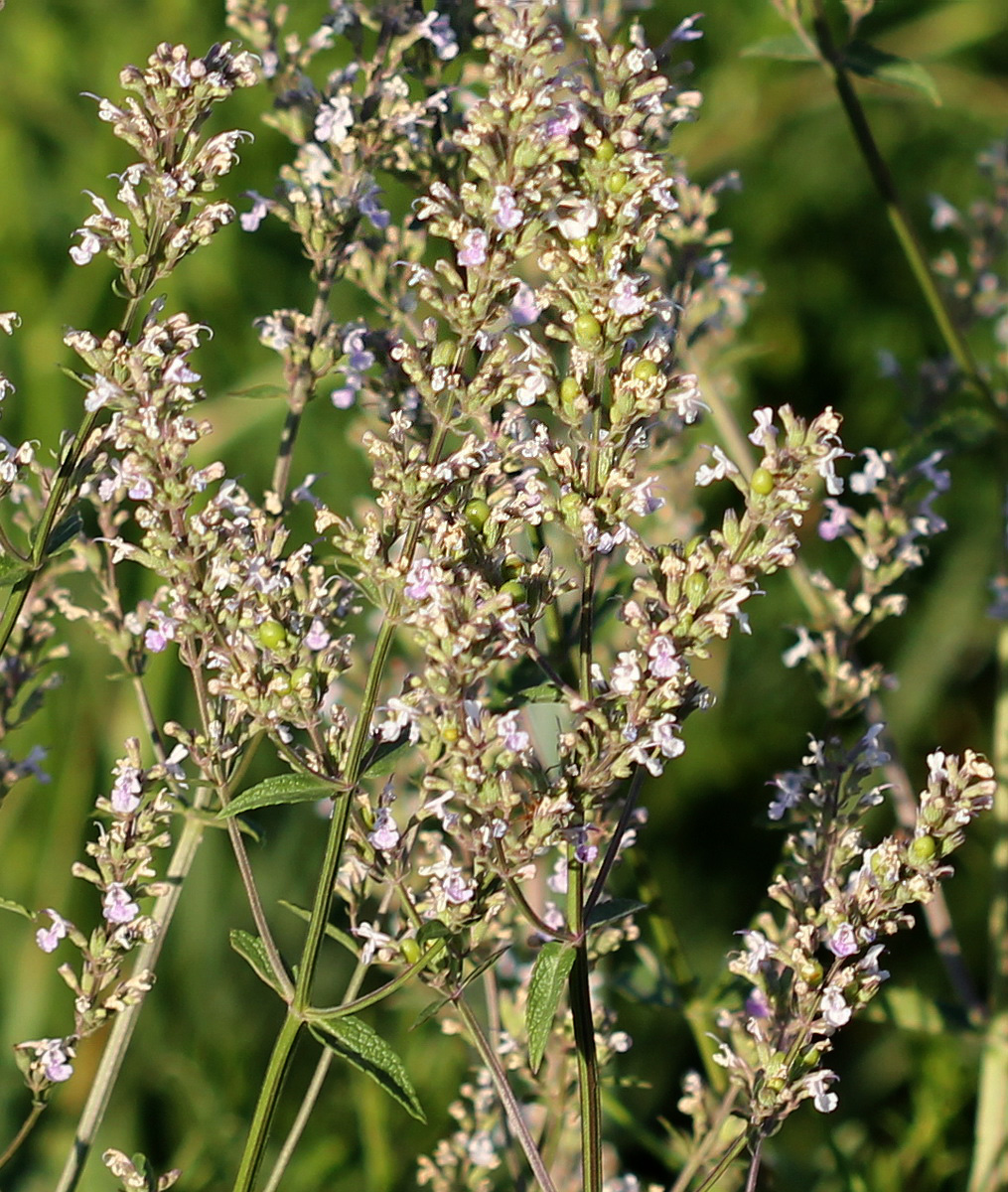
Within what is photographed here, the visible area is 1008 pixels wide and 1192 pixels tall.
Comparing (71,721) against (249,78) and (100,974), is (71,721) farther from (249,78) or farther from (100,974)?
(249,78)

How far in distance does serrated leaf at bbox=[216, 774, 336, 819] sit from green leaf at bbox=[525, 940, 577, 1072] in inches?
5.9

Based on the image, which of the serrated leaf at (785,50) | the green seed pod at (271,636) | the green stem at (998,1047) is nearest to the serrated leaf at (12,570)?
the green seed pod at (271,636)

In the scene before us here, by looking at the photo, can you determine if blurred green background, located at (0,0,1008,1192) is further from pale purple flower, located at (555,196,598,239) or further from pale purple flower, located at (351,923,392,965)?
pale purple flower, located at (555,196,598,239)

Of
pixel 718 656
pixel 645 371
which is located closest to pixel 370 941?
pixel 645 371

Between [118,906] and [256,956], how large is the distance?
0.09 m

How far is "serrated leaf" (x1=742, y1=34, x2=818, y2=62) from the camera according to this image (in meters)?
1.23

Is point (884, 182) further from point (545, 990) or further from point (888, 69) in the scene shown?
point (545, 990)

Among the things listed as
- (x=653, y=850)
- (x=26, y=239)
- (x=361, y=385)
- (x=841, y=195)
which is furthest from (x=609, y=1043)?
(x=841, y=195)

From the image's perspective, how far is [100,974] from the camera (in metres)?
0.84

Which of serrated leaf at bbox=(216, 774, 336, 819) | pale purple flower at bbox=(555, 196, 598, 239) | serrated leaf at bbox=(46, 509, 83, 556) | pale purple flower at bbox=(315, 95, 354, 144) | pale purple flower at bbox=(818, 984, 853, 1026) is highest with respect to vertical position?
pale purple flower at bbox=(315, 95, 354, 144)

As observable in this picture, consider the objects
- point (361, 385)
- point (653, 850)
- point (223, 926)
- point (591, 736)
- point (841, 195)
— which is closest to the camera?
point (591, 736)

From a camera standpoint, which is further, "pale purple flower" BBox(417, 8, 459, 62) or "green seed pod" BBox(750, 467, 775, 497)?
"pale purple flower" BBox(417, 8, 459, 62)

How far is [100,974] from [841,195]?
225cm

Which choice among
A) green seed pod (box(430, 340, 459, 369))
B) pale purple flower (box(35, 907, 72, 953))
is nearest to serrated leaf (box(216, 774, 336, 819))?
pale purple flower (box(35, 907, 72, 953))
